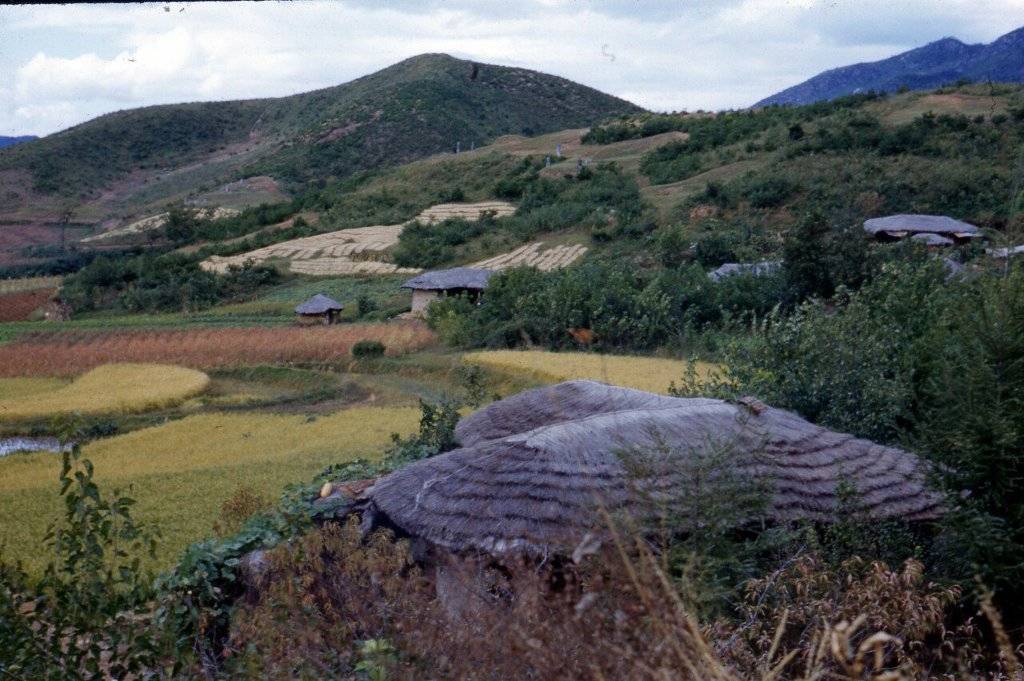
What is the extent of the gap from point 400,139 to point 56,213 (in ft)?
83.1

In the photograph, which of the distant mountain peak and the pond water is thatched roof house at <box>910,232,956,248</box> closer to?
the distant mountain peak

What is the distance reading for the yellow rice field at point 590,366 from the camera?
15383mm

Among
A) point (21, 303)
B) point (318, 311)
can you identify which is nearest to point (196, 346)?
point (318, 311)

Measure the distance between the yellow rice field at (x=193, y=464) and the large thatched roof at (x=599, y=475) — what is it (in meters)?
3.94

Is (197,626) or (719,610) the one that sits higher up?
(719,610)

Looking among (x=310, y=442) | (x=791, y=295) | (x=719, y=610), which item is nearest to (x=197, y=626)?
(x=719, y=610)

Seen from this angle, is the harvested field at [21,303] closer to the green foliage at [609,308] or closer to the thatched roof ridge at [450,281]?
the thatched roof ridge at [450,281]

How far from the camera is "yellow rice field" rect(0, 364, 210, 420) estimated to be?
17438 millimetres

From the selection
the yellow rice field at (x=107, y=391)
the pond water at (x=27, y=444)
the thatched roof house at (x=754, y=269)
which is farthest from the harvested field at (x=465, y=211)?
the pond water at (x=27, y=444)

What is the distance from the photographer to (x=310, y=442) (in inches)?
586

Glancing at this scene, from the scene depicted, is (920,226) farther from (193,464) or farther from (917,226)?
(193,464)

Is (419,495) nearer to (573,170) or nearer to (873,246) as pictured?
(873,246)

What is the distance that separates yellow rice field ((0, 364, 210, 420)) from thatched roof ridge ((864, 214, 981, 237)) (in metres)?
19.0

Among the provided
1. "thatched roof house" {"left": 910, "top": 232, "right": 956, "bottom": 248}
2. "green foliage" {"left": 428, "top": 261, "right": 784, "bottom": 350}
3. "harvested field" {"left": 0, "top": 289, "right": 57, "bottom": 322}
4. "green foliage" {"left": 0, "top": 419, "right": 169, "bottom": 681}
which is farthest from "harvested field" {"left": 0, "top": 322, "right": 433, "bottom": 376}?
"green foliage" {"left": 0, "top": 419, "right": 169, "bottom": 681}
